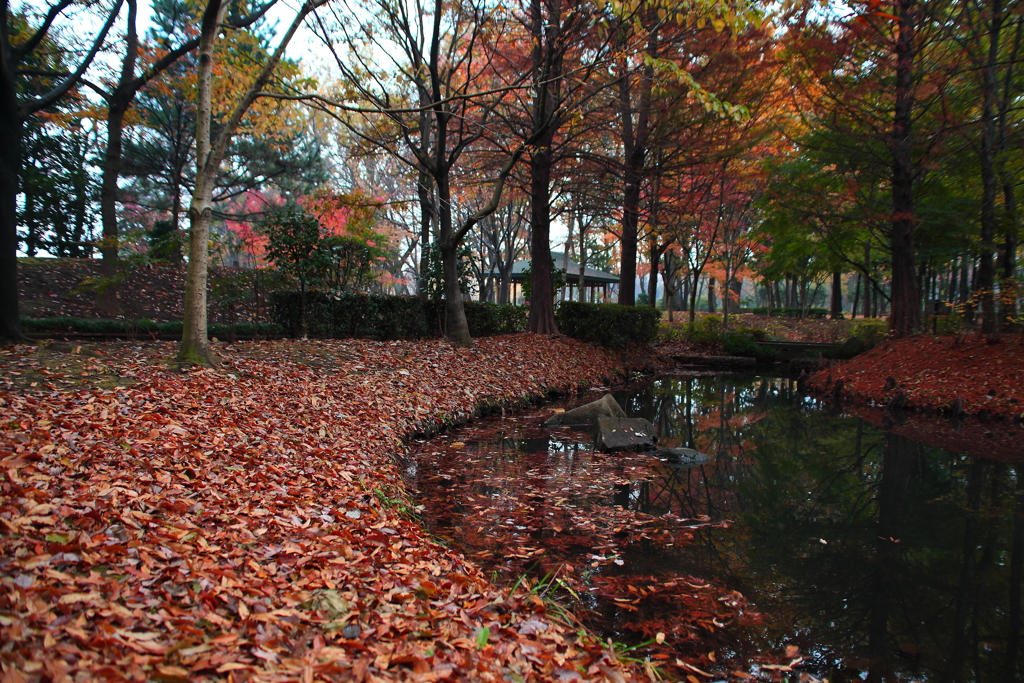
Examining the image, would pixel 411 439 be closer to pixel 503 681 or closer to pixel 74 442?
pixel 74 442

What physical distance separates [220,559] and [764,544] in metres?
3.74

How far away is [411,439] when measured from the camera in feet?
22.7

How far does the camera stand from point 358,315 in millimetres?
10938

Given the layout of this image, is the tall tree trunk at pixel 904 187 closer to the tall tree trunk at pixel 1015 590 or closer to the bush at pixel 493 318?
the tall tree trunk at pixel 1015 590

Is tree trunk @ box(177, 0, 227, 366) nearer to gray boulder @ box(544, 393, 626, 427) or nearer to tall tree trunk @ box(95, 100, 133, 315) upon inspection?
gray boulder @ box(544, 393, 626, 427)

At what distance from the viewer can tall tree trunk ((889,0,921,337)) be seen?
10789 millimetres

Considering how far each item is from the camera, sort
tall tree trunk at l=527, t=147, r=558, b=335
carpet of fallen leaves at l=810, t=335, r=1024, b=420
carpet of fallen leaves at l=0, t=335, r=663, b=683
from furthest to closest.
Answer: tall tree trunk at l=527, t=147, r=558, b=335, carpet of fallen leaves at l=810, t=335, r=1024, b=420, carpet of fallen leaves at l=0, t=335, r=663, b=683

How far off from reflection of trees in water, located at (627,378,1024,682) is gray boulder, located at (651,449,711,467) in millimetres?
209

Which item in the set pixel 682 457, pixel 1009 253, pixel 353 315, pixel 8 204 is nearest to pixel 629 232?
pixel 1009 253

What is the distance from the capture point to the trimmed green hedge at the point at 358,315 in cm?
1038

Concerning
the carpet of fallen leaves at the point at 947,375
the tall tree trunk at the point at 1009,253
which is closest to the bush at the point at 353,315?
the carpet of fallen leaves at the point at 947,375

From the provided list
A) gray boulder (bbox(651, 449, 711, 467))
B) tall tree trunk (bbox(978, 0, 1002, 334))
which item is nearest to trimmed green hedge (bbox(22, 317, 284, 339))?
gray boulder (bbox(651, 449, 711, 467))

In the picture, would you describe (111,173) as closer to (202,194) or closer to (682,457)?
(202,194)

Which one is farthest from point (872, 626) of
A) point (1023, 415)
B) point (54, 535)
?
point (1023, 415)
